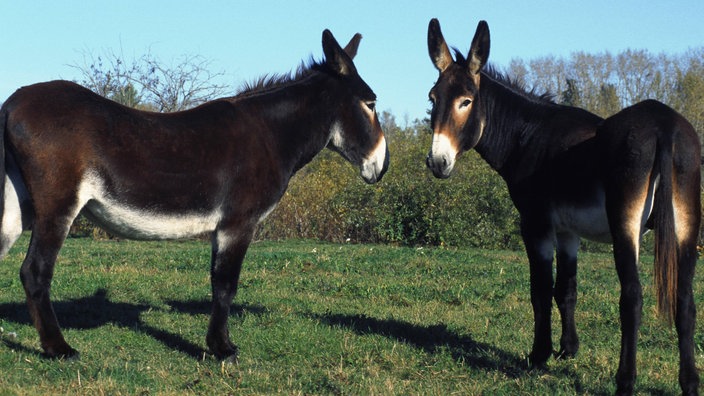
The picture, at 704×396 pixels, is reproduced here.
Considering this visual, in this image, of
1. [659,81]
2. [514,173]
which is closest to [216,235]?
[514,173]

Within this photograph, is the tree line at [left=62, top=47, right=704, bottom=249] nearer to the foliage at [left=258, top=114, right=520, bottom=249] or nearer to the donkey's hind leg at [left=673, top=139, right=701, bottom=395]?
the foliage at [left=258, top=114, right=520, bottom=249]

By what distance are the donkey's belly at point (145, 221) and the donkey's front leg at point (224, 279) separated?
0.18m

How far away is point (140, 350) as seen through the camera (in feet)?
20.0

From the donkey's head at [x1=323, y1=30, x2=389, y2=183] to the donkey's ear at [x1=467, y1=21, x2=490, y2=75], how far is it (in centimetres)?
89

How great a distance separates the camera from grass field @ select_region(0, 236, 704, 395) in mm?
5066

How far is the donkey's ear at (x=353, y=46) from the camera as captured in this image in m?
6.80

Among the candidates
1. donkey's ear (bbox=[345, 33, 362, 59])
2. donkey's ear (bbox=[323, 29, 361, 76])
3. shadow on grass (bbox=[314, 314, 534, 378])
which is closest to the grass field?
shadow on grass (bbox=[314, 314, 534, 378])

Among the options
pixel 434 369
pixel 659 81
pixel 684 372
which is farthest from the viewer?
Result: pixel 659 81

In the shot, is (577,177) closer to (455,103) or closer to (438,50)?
(455,103)

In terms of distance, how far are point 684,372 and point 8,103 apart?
16.1ft

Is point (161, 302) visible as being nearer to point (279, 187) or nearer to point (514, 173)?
Answer: point (279, 187)

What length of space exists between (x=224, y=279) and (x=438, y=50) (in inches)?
103

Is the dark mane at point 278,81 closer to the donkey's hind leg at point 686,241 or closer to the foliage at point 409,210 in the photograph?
the donkey's hind leg at point 686,241

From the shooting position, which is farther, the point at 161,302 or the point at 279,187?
the point at 161,302
